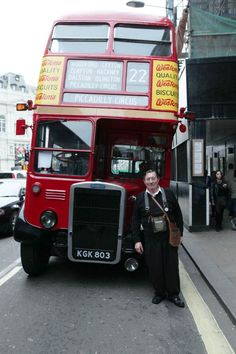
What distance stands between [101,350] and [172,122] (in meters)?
3.57

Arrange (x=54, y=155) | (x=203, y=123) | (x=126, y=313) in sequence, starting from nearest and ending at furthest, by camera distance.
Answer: (x=126, y=313), (x=54, y=155), (x=203, y=123)

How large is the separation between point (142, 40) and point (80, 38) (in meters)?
0.98

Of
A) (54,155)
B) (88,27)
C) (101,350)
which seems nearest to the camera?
(101,350)

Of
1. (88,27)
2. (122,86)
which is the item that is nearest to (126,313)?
(122,86)

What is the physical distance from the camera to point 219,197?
11.6 metres

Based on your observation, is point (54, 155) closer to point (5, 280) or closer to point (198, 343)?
point (5, 280)

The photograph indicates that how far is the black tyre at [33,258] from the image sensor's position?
21.4 ft

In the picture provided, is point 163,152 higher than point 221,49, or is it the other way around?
point 221,49

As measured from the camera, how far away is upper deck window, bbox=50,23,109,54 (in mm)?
6980

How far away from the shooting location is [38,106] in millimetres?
6617

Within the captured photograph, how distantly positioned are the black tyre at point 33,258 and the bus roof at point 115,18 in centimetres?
367

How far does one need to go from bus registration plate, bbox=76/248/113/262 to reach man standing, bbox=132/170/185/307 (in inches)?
23.5

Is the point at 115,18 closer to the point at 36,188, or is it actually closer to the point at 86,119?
the point at 86,119

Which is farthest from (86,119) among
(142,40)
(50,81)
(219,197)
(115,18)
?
(219,197)
